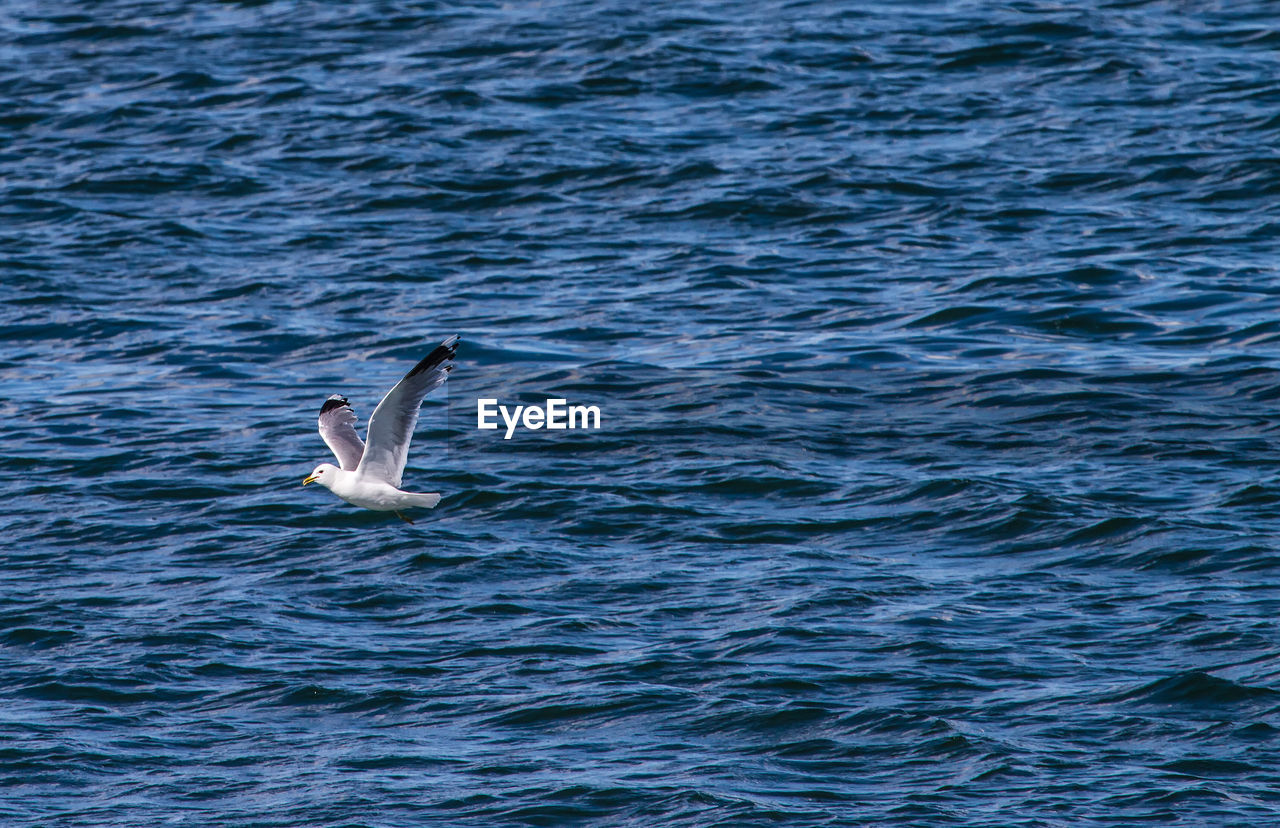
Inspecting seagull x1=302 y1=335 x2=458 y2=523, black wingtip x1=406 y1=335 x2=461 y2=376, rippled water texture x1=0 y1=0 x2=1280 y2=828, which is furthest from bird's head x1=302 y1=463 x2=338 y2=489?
rippled water texture x1=0 y1=0 x2=1280 y2=828

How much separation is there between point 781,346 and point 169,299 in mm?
7904

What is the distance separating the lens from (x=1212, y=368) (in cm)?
2117

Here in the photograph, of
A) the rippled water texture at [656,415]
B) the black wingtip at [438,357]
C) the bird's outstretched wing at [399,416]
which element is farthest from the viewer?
the rippled water texture at [656,415]

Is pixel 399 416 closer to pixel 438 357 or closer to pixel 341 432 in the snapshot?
pixel 438 357

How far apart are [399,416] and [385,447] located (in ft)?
1.11

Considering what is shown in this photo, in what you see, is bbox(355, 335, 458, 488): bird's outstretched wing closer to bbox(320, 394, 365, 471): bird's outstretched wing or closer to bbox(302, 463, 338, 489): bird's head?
bbox(302, 463, 338, 489): bird's head

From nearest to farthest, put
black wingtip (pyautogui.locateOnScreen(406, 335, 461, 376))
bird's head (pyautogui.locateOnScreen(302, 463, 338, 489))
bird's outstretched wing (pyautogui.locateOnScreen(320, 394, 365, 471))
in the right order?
black wingtip (pyautogui.locateOnScreen(406, 335, 461, 376)) < bird's head (pyautogui.locateOnScreen(302, 463, 338, 489)) < bird's outstretched wing (pyautogui.locateOnScreen(320, 394, 365, 471))

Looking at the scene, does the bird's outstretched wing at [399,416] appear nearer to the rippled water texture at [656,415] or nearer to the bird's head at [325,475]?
the bird's head at [325,475]

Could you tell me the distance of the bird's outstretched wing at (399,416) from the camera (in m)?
13.3

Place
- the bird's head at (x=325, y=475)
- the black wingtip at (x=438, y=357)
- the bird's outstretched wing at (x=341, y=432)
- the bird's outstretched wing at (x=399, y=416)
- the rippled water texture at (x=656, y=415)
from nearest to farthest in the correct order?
the black wingtip at (x=438, y=357)
the bird's outstretched wing at (x=399, y=416)
the bird's head at (x=325, y=475)
the rippled water texture at (x=656, y=415)
the bird's outstretched wing at (x=341, y=432)

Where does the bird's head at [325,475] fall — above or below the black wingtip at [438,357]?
below

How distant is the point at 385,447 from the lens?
14.1 metres

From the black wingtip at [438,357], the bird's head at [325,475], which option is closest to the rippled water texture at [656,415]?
the bird's head at [325,475]

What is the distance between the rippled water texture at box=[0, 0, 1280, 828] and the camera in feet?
48.4
